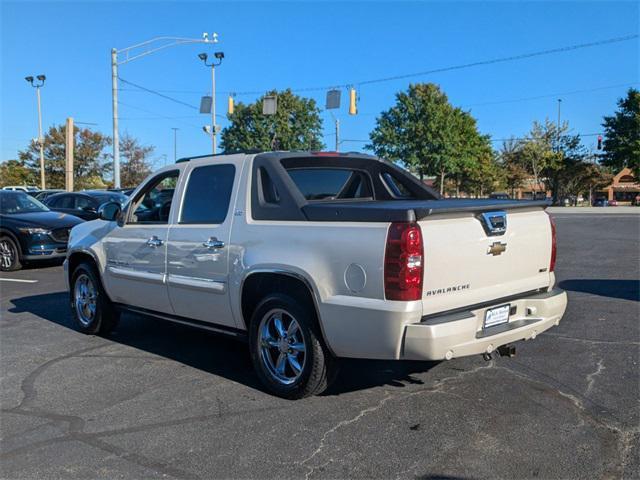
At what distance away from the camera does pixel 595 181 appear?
66.9 m

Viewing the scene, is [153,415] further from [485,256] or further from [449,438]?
[485,256]

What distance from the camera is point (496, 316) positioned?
13.4 ft

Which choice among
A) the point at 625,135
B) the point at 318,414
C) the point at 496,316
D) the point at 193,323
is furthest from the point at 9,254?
the point at 625,135

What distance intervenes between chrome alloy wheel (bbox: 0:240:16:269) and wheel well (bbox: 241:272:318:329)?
922 centimetres

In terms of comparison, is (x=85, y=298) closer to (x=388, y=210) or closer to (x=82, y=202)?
(x=388, y=210)

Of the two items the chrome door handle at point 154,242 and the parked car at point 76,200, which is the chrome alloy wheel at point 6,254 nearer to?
the parked car at point 76,200

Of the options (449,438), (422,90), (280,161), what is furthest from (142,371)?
(422,90)

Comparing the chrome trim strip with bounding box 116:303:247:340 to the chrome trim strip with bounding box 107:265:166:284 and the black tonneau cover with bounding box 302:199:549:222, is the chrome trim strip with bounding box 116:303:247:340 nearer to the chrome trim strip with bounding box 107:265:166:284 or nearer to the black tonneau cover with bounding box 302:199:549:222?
the chrome trim strip with bounding box 107:265:166:284

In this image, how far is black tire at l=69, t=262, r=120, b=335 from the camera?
620 cm

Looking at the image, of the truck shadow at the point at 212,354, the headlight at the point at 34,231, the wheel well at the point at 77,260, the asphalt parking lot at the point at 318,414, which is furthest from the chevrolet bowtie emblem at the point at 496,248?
the headlight at the point at 34,231

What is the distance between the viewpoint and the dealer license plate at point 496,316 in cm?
399

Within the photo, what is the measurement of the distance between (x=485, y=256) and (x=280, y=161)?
1.79 meters

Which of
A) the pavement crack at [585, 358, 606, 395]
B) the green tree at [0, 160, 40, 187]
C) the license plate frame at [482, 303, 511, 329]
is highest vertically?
the green tree at [0, 160, 40, 187]

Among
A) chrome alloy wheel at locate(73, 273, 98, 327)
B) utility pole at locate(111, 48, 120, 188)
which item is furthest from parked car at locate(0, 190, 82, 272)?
utility pole at locate(111, 48, 120, 188)
